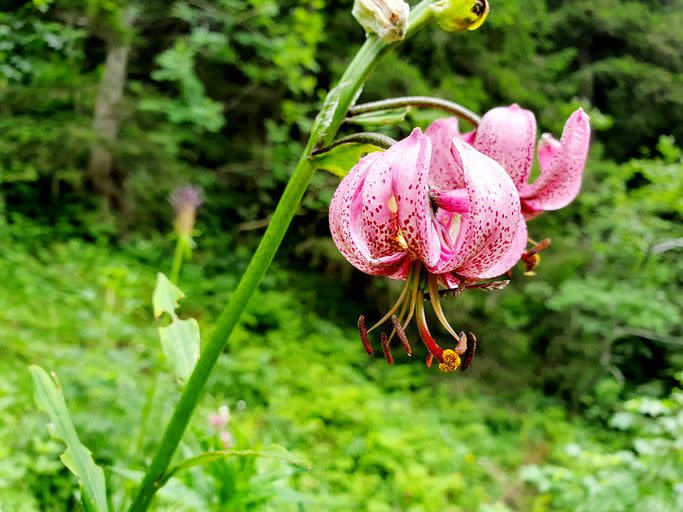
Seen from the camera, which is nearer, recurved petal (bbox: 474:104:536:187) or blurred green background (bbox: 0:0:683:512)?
recurved petal (bbox: 474:104:536:187)

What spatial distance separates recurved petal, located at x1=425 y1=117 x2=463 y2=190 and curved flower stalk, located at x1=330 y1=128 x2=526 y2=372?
80 mm

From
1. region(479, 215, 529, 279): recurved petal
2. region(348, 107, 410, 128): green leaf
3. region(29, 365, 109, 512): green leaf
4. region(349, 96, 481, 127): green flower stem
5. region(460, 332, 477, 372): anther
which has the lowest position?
region(29, 365, 109, 512): green leaf

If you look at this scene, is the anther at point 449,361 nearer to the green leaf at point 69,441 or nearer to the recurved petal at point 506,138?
the recurved petal at point 506,138

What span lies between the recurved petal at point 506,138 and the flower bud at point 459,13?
3.5 inches

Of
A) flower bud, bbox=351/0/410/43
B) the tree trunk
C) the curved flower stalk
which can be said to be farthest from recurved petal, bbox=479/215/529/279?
the tree trunk

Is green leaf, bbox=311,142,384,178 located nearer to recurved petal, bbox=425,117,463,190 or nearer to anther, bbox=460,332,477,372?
recurved petal, bbox=425,117,463,190

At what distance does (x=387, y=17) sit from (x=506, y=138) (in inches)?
6.7

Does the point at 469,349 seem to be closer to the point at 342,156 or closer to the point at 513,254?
the point at 513,254

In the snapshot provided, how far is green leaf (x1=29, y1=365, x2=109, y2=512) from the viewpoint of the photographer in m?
0.59

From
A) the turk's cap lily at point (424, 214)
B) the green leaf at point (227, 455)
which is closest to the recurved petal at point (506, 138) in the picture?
the turk's cap lily at point (424, 214)

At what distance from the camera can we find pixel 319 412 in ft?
9.36

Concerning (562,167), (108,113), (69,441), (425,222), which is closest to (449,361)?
(425,222)

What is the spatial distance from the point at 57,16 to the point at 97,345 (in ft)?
5.22

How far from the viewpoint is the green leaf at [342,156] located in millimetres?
551
